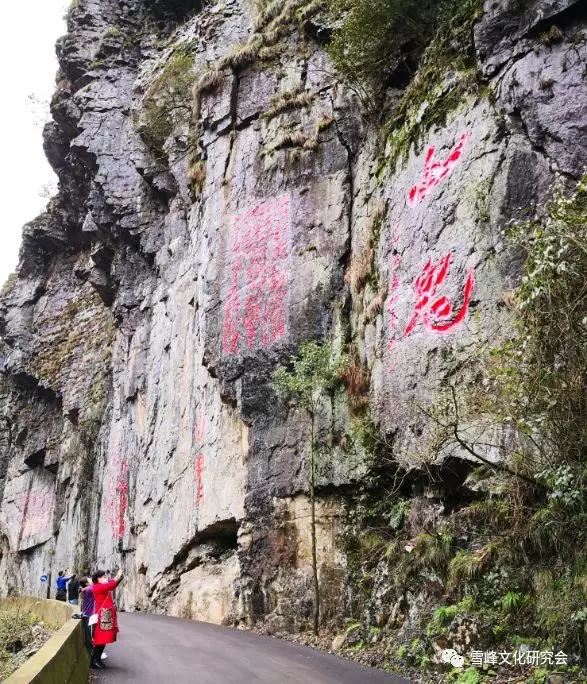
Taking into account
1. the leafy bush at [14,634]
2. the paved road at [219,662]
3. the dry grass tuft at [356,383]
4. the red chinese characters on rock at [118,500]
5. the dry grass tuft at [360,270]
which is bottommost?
the leafy bush at [14,634]

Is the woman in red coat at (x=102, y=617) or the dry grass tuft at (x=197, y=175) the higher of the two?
the dry grass tuft at (x=197, y=175)

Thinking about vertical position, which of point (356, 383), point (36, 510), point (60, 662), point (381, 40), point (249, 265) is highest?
point (381, 40)

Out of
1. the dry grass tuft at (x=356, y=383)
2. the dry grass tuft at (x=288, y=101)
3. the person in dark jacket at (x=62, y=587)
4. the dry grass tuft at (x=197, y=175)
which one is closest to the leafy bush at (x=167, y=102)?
the dry grass tuft at (x=197, y=175)

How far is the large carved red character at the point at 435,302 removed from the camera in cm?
1079

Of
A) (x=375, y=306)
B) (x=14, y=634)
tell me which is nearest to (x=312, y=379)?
(x=375, y=306)

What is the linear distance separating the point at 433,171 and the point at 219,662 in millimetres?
8934

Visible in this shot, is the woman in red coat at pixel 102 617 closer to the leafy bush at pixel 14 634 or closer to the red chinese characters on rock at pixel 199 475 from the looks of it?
the leafy bush at pixel 14 634

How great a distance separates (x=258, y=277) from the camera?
52.6 feet

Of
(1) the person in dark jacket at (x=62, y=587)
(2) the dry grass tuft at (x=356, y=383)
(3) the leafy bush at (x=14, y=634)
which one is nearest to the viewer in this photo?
(3) the leafy bush at (x=14, y=634)

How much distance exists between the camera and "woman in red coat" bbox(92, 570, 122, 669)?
8.61m

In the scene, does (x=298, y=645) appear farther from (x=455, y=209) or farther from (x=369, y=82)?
(x=369, y=82)

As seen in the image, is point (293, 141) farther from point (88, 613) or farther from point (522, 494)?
point (88, 613)

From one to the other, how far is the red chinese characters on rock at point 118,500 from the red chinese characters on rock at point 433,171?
14759 millimetres

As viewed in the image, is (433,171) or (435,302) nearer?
(435,302)
